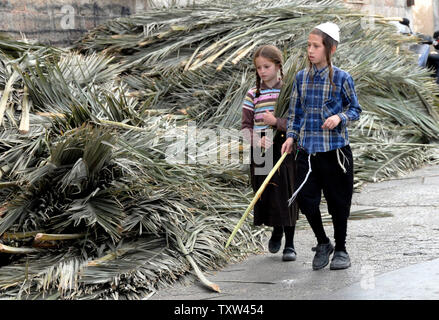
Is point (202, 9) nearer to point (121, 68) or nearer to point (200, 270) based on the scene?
point (121, 68)

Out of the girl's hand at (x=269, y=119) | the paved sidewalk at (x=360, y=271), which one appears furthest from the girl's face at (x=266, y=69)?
the paved sidewalk at (x=360, y=271)

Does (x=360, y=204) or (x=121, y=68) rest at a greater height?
(x=121, y=68)

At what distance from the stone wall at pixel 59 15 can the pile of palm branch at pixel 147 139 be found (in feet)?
1.22

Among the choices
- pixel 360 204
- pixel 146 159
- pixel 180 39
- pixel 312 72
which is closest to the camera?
pixel 312 72

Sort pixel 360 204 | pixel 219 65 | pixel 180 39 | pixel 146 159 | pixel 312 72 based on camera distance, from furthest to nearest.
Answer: pixel 180 39
pixel 219 65
pixel 360 204
pixel 146 159
pixel 312 72

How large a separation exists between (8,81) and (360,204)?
294 cm

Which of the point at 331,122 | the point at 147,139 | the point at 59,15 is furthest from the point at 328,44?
the point at 59,15

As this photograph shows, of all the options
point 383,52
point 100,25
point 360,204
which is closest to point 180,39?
point 100,25

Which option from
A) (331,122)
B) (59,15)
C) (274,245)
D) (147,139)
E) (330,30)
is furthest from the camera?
(59,15)

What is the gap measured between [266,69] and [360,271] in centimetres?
135

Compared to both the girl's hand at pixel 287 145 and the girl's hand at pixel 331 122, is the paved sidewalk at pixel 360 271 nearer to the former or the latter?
the girl's hand at pixel 287 145

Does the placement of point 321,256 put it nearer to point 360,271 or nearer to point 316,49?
point 360,271

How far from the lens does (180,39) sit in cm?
815

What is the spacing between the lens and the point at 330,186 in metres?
4.37
